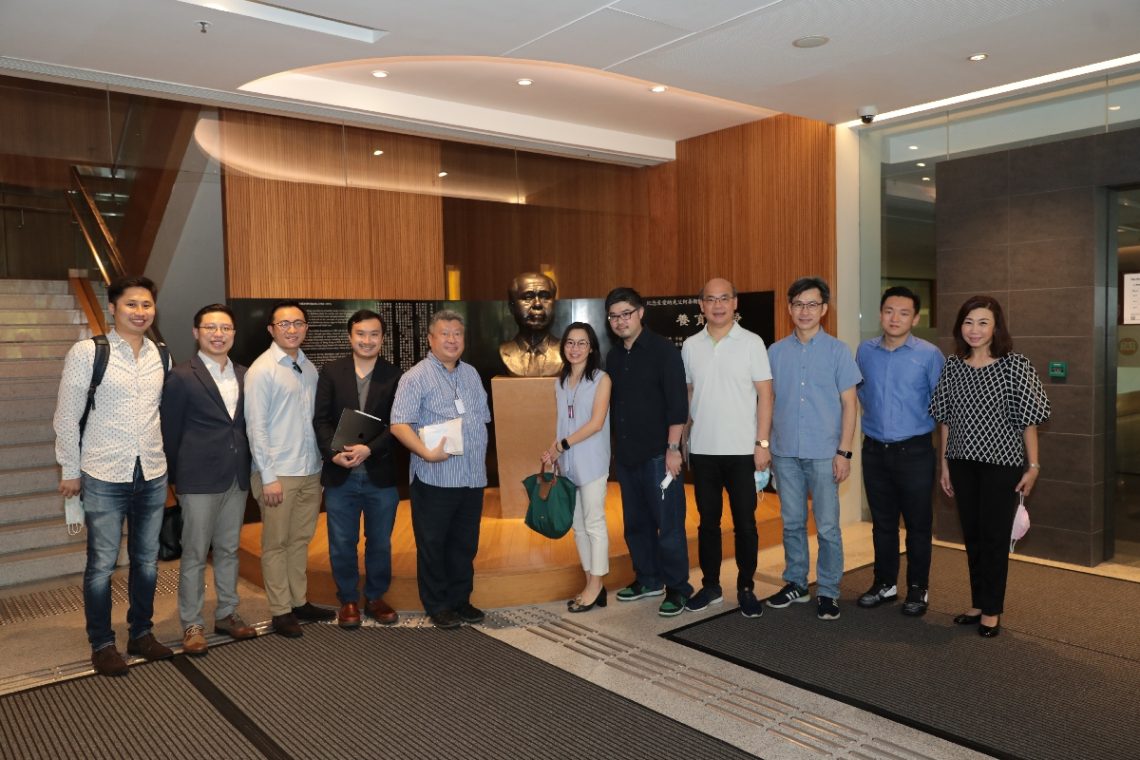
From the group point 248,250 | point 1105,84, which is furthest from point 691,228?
point 248,250

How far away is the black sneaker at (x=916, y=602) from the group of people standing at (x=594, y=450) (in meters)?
0.01

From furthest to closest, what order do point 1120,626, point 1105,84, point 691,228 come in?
1. point 691,228
2. point 1105,84
3. point 1120,626

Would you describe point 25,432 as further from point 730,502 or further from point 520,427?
point 730,502

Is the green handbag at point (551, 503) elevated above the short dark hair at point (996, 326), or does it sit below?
below

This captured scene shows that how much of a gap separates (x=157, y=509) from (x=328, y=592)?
3.77 feet

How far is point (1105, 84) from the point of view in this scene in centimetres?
514

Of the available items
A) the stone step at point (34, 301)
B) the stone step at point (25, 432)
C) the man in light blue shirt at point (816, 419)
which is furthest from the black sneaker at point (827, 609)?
the stone step at point (34, 301)

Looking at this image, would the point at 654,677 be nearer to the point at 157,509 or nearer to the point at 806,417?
the point at 806,417

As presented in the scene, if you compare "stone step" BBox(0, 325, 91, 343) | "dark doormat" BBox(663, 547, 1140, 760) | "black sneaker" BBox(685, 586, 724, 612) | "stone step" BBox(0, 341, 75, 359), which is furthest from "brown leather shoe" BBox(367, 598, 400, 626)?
"stone step" BBox(0, 325, 91, 343)

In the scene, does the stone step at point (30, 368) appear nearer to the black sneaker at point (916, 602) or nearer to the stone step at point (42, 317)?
the stone step at point (42, 317)

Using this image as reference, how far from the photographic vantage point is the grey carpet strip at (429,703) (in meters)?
2.97

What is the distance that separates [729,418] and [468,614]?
1.69m

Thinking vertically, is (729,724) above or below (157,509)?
below

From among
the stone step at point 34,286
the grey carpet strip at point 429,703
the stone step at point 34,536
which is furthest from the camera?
the stone step at point 34,286
